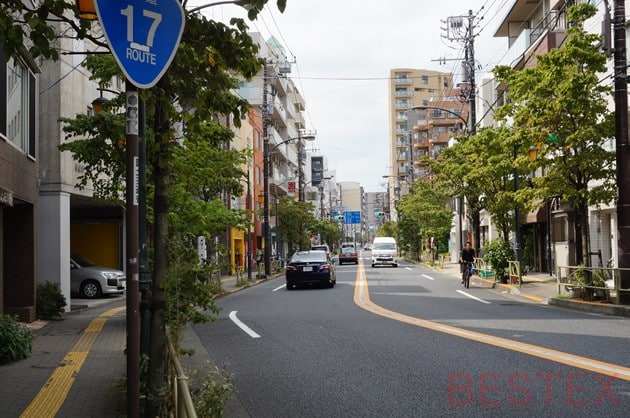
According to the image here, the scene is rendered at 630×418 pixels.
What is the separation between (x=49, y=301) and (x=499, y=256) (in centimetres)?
1628

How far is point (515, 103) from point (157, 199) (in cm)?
1601

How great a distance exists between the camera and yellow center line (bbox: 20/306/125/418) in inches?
272

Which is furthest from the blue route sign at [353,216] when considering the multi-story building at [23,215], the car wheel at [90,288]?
the multi-story building at [23,215]

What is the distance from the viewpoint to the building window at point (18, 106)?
545 inches

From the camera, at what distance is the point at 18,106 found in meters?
15.2

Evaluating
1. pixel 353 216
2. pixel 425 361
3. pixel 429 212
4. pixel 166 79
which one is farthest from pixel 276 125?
pixel 166 79

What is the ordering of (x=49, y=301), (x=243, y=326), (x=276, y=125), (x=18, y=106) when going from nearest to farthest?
(x=243, y=326) < (x=18, y=106) < (x=49, y=301) < (x=276, y=125)

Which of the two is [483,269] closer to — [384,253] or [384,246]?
[384,253]

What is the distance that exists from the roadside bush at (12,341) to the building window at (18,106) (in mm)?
4750

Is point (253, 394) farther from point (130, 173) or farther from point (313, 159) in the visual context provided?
point (313, 159)

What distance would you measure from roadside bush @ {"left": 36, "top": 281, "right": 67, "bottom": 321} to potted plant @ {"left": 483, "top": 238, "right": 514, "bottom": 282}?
15.8 m

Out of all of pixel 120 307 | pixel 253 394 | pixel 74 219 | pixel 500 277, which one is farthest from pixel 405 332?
pixel 74 219

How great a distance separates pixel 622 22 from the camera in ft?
52.4

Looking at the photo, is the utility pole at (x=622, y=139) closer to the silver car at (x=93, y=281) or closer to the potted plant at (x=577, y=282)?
the potted plant at (x=577, y=282)
